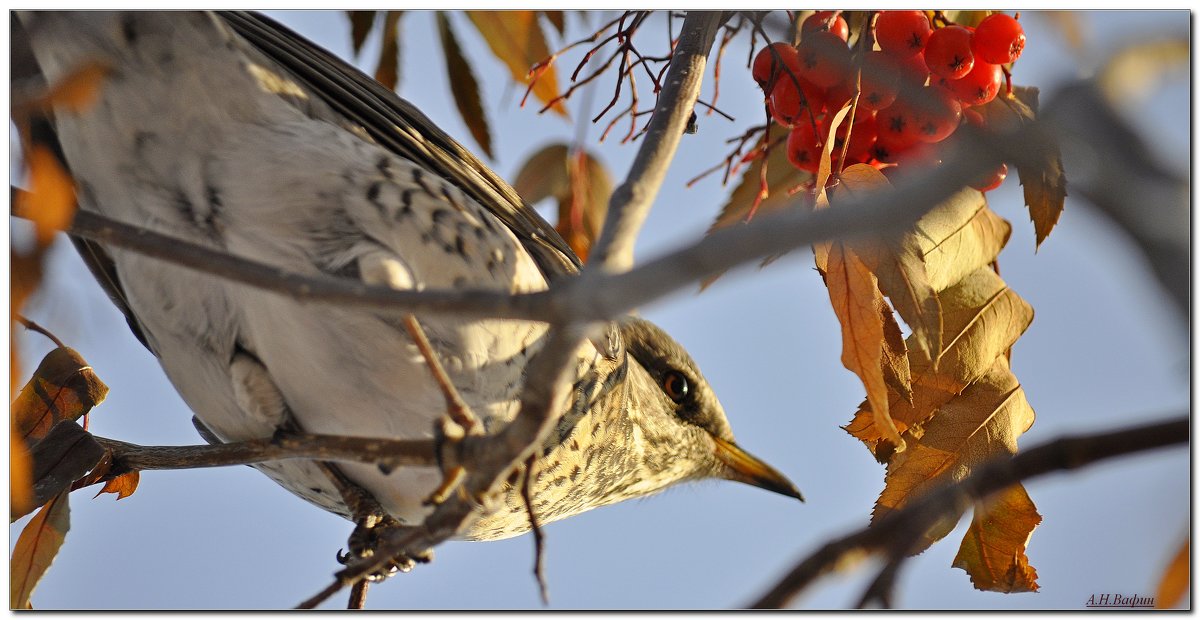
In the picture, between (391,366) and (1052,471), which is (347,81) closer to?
(391,366)

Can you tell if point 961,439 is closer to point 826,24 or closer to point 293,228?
point 826,24

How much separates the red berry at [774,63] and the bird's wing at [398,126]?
1.95 ft

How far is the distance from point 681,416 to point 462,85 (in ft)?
3.45

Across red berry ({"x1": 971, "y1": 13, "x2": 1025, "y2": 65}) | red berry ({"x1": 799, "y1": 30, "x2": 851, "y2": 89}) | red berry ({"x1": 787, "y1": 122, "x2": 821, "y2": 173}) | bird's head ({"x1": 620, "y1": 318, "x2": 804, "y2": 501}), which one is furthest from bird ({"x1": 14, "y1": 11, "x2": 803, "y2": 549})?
red berry ({"x1": 971, "y1": 13, "x2": 1025, "y2": 65})

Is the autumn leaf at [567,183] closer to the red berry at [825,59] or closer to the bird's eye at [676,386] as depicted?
the bird's eye at [676,386]

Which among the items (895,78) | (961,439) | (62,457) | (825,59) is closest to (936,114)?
(895,78)

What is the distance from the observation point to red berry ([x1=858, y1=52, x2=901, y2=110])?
70.2 inches

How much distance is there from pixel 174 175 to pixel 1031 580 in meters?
1.58

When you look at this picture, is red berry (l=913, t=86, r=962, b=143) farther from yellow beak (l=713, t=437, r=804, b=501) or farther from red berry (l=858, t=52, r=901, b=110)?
yellow beak (l=713, t=437, r=804, b=501)

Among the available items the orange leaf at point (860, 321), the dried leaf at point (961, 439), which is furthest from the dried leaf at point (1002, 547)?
the orange leaf at point (860, 321)

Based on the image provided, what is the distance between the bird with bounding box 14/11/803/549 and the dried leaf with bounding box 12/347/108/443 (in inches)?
6.2

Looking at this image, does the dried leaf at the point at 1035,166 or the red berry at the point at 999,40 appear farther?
the red berry at the point at 999,40

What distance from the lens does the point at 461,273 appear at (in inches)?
73.1

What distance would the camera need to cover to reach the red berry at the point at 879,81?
1.78 metres
